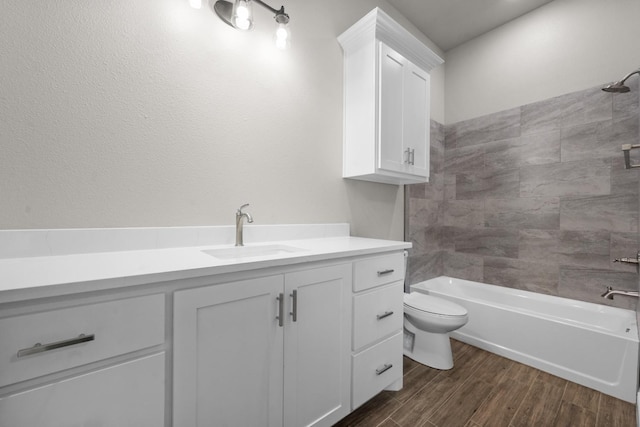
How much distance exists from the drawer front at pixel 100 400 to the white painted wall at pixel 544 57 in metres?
3.24

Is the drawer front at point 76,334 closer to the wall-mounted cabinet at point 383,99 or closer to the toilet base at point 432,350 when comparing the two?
the wall-mounted cabinet at point 383,99

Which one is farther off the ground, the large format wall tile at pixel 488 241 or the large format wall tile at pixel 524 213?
the large format wall tile at pixel 524 213

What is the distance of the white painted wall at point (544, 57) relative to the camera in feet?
6.61

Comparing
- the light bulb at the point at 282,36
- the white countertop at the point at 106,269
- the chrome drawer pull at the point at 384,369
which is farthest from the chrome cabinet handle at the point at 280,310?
the light bulb at the point at 282,36

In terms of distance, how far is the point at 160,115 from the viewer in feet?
4.01

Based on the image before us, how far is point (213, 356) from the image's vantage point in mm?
848

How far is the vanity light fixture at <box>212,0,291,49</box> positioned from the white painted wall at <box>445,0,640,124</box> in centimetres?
220

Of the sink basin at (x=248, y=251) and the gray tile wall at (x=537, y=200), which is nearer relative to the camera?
the sink basin at (x=248, y=251)

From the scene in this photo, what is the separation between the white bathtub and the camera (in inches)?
61.6

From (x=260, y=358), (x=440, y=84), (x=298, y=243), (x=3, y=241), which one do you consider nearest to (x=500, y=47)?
(x=440, y=84)

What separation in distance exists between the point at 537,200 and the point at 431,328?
1.53 metres

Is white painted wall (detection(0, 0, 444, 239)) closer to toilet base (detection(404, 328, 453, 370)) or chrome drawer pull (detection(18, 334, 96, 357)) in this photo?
chrome drawer pull (detection(18, 334, 96, 357))

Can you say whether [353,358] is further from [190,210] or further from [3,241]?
[3,241]

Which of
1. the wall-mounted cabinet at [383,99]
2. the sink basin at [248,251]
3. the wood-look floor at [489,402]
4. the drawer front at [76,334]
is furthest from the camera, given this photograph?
the wall-mounted cabinet at [383,99]
